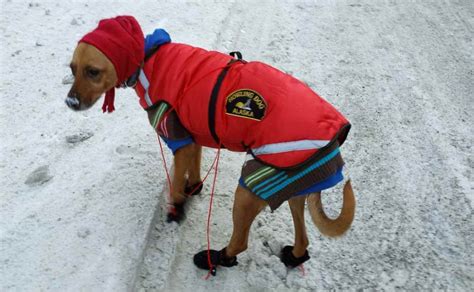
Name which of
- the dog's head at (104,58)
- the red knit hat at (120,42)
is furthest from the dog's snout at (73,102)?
the red knit hat at (120,42)

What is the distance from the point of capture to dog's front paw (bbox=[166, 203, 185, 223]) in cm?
334

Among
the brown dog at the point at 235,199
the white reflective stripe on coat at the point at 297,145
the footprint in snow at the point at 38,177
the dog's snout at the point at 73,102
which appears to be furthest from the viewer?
the footprint in snow at the point at 38,177

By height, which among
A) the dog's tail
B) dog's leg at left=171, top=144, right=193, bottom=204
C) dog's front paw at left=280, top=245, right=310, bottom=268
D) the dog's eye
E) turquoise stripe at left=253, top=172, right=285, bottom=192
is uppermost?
the dog's eye

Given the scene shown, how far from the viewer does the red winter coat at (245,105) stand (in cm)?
242

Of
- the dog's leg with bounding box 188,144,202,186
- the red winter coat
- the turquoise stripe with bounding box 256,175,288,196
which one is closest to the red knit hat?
the red winter coat

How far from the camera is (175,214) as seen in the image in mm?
3354

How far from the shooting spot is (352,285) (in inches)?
121

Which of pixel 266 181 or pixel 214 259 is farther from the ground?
pixel 266 181

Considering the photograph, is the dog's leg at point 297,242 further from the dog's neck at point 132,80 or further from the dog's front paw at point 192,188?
the dog's neck at point 132,80

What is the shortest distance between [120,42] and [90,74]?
11.2 inches

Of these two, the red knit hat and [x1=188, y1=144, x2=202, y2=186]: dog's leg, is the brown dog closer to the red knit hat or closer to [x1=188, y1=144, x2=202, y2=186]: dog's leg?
the red knit hat

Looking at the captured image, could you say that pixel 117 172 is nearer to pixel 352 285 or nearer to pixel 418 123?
pixel 352 285

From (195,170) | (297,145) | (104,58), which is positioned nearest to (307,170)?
(297,145)

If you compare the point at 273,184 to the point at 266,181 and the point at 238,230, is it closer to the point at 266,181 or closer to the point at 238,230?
the point at 266,181
